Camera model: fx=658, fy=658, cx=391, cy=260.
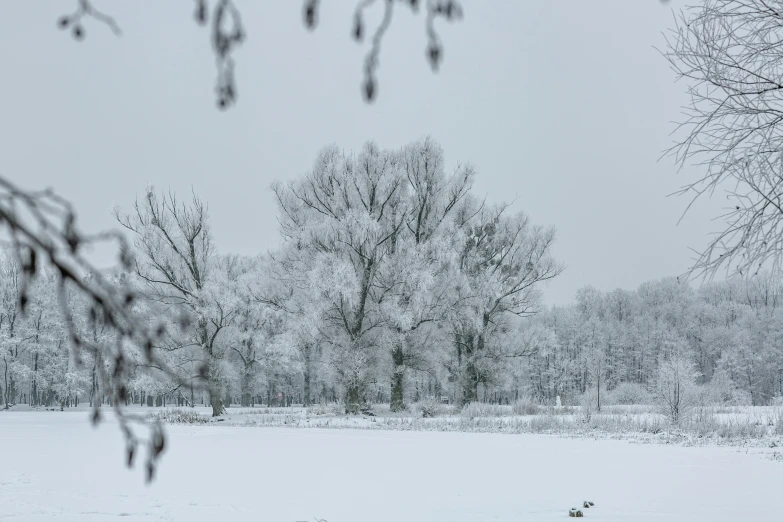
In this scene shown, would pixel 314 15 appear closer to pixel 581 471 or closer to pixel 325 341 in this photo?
pixel 581 471

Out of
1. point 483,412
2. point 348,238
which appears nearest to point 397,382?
point 483,412

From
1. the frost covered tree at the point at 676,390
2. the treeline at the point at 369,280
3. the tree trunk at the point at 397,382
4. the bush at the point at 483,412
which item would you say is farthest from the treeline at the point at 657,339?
the frost covered tree at the point at 676,390

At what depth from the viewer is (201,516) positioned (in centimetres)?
723

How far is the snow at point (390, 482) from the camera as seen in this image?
294 inches

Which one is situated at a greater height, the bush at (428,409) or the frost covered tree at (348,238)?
the frost covered tree at (348,238)

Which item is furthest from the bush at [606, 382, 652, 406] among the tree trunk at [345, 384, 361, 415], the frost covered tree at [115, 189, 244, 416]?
the frost covered tree at [115, 189, 244, 416]

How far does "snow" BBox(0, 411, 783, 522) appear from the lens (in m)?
7.48

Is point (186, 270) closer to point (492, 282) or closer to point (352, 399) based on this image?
point (352, 399)

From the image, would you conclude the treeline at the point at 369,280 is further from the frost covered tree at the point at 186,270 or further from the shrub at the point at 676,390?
the shrub at the point at 676,390

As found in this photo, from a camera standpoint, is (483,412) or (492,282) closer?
(483,412)

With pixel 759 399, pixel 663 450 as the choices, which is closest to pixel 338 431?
pixel 663 450

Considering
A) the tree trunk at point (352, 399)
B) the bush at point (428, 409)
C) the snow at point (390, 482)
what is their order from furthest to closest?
the tree trunk at point (352, 399), the bush at point (428, 409), the snow at point (390, 482)

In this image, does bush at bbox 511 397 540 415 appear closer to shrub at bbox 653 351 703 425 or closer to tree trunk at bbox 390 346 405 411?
tree trunk at bbox 390 346 405 411

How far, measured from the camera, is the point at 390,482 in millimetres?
9898
